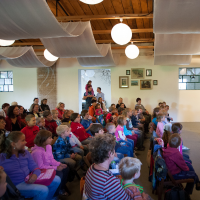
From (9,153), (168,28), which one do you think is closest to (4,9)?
(9,153)

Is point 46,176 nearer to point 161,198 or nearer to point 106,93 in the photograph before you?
point 161,198

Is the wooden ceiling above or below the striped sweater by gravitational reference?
above

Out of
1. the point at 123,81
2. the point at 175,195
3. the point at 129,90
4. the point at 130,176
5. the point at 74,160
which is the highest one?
the point at 123,81

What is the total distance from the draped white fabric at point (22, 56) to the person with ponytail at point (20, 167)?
4.46 metres

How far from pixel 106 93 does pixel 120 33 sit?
9.25 m

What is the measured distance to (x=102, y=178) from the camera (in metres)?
1.56

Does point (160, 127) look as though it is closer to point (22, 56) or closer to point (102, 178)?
point (102, 178)

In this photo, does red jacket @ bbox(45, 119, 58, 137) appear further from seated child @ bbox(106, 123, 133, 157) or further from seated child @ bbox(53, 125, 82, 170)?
seated child @ bbox(106, 123, 133, 157)

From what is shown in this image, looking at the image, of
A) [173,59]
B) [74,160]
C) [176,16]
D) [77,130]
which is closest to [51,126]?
[77,130]

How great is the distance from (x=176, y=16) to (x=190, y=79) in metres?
Answer: 7.08

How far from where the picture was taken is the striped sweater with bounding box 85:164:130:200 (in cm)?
154

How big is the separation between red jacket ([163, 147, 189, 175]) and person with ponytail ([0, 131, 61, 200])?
57.3 inches

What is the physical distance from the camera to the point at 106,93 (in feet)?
43.5

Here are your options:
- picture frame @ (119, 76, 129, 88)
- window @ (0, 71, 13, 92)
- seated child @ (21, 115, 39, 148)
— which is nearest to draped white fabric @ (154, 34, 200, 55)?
seated child @ (21, 115, 39, 148)
